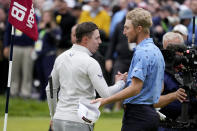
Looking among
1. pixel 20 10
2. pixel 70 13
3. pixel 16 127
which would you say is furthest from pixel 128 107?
pixel 70 13

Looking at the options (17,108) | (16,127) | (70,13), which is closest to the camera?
(16,127)

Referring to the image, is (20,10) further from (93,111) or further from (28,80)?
(28,80)

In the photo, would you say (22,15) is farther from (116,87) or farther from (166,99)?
(166,99)

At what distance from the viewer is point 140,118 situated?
732cm

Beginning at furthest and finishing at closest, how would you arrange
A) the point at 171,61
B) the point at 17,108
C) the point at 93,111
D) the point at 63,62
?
the point at 17,108 → the point at 171,61 → the point at 63,62 → the point at 93,111

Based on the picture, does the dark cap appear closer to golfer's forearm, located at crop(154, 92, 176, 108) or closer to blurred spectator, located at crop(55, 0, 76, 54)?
blurred spectator, located at crop(55, 0, 76, 54)

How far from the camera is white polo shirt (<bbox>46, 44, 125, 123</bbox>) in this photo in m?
7.31

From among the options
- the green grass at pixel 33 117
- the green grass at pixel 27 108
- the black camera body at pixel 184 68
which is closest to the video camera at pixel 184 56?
the black camera body at pixel 184 68

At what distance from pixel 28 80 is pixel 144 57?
10995 millimetres

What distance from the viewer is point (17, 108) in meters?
16.5

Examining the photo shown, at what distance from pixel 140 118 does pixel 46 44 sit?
1010 cm

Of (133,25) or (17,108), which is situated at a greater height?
(133,25)

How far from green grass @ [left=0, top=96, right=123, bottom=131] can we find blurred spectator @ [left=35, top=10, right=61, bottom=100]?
81 centimetres

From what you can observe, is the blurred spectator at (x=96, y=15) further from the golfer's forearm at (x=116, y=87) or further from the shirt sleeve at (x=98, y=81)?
the shirt sleeve at (x=98, y=81)
